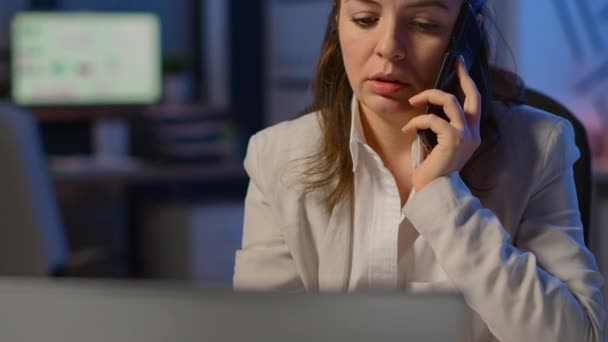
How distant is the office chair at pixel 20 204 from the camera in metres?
2.57

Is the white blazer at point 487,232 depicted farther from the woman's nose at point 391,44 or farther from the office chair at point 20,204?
the office chair at point 20,204

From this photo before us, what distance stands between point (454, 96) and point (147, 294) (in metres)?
0.74

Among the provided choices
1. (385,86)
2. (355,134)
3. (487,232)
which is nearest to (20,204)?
(355,134)

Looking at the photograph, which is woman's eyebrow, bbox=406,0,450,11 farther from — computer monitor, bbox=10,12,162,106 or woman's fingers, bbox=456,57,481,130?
computer monitor, bbox=10,12,162,106

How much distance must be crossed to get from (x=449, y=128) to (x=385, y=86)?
9cm

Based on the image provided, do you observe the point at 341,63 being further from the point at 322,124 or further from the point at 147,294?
the point at 147,294

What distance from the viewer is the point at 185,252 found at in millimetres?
3869

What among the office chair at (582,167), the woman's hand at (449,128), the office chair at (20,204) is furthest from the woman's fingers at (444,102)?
the office chair at (20,204)

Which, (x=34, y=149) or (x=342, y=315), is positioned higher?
(x=342, y=315)

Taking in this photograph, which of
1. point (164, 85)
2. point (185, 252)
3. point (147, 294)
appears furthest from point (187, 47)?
point (147, 294)

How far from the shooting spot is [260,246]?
4.36 feet

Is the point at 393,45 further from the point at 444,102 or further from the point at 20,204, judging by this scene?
the point at 20,204

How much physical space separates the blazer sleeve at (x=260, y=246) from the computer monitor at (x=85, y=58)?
2.77 meters

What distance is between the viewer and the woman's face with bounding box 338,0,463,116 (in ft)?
3.82
